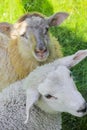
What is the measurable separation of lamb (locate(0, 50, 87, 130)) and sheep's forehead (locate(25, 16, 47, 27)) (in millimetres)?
1152

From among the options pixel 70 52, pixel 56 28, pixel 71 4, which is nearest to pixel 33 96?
pixel 70 52

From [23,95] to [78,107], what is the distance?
82cm

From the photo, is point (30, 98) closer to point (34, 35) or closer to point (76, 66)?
point (34, 35)

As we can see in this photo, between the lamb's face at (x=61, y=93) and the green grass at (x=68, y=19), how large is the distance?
1.89 metres

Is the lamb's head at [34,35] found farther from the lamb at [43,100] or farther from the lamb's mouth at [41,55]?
the lamb at [43,100]

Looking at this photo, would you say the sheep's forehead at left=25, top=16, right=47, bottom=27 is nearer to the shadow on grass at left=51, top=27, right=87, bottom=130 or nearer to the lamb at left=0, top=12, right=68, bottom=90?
the lamb at left=0, top=12, right=68, bottom=90

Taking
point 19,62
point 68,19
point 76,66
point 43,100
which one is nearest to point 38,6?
point 68,19

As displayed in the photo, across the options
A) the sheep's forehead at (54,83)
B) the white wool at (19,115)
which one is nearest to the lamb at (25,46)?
the white wool at (19,115)

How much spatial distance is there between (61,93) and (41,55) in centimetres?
142

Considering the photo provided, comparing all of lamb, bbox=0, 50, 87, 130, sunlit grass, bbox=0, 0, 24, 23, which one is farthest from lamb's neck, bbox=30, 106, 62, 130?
sunlit grass, bbox=0, 0, 24, 23

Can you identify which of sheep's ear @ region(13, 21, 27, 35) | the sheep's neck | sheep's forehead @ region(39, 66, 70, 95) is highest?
sheep's forehead @ region(39, 66, 70, 95)

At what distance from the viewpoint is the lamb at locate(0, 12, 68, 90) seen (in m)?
7.91

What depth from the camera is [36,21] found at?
319 inches

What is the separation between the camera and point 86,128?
325 inches
